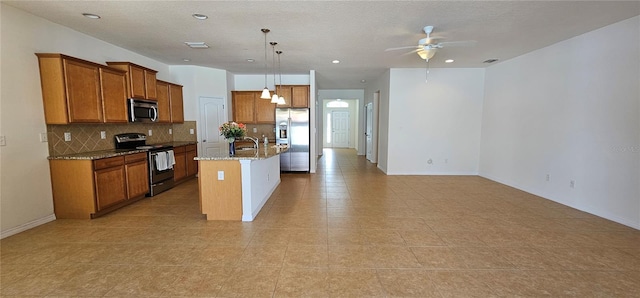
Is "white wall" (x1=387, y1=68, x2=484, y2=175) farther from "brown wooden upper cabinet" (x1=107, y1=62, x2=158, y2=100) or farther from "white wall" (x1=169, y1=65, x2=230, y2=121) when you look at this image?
"brown wooden upper cabinet" (x1=107, y1=62, x2=158, y2=100)

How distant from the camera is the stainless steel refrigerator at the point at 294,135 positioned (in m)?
6.66

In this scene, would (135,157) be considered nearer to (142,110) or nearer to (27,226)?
(142,110)

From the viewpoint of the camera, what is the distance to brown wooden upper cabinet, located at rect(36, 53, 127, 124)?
330 cm

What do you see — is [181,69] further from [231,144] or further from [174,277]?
[174,277]

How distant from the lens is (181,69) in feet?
20.0

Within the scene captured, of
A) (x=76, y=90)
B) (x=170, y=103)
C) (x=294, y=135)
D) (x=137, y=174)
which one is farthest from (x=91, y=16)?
(x=294, y=135)

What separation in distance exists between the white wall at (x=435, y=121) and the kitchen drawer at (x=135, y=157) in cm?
517

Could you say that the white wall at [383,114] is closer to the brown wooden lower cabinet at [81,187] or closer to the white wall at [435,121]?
the white wall at [435,121]

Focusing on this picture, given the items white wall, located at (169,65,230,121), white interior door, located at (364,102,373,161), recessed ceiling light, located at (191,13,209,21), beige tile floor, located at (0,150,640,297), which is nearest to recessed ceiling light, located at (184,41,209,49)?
recessed ceiling light, located at (191,13,209,21)

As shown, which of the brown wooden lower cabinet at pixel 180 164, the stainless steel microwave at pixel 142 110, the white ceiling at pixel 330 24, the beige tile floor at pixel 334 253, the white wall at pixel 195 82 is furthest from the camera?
the white wall at pixel 195 82

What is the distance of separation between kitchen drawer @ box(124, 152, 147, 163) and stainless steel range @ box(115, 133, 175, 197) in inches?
4.1

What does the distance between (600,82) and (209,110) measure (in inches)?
282

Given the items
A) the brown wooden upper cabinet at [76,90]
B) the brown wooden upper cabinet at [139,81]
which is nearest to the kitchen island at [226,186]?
the brown wooden upper cabinet at [76,90]

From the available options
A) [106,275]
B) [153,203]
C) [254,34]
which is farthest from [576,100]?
[153,203]
